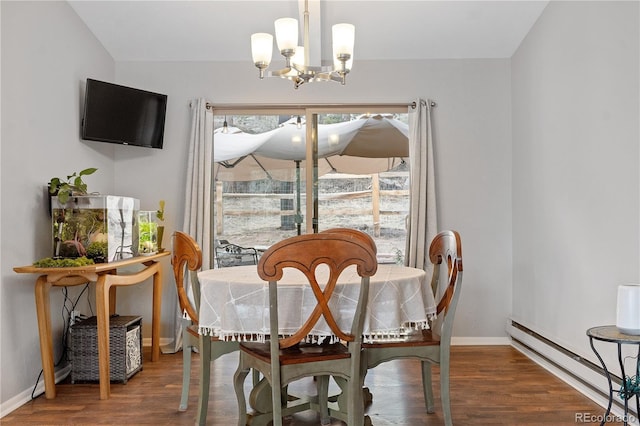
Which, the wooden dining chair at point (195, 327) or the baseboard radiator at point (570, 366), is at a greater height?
the wooden dining chair at point (195, 327)

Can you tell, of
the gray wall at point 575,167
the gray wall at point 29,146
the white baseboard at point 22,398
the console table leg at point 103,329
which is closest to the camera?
the gray wall at point 575,167

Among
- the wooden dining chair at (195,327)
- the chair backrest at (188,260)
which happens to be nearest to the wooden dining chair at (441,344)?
the wooden dining chair at (195,327)

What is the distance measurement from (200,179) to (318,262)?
9.27 ft

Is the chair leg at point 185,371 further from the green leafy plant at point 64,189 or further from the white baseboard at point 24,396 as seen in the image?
the green leafy plant at point 64,189

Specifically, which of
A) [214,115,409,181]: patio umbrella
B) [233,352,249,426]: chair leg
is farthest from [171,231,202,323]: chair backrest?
[214,115,409,181]: patio umbrella

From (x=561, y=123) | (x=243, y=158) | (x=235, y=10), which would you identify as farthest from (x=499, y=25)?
(x=243, y=158)

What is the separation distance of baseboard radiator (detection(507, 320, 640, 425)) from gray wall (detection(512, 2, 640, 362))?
0.23 feet

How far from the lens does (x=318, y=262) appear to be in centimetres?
218

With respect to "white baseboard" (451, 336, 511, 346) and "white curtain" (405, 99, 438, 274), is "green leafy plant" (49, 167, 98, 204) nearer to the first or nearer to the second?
"white curtain" (405, 99, 438, 274)

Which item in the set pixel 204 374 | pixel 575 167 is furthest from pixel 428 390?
pixel 575 167

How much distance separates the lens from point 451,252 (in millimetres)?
2801

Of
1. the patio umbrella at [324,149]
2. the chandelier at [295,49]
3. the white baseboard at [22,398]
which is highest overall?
the chandelier at [295,49]

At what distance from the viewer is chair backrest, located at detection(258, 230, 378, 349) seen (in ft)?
7.02

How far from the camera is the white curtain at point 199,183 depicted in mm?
4754
